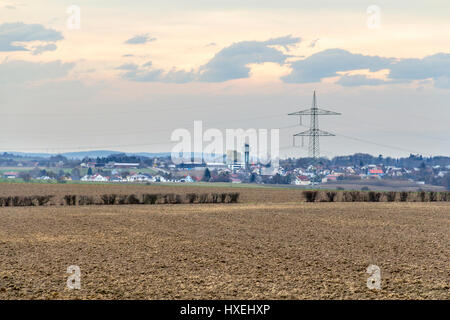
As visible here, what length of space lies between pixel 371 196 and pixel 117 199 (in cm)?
2703

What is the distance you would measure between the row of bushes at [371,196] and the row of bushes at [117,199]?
8.70m

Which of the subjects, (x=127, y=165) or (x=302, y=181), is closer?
(x=302, y=181)

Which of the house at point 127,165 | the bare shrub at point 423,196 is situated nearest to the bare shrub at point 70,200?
the bare shrub at point 423,196

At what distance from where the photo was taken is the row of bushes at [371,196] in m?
68.3

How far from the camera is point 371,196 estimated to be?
69625 millimetres

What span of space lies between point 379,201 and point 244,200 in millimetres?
14379

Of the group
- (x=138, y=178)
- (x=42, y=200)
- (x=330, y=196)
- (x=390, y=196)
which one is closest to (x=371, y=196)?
(x=390, y=196)

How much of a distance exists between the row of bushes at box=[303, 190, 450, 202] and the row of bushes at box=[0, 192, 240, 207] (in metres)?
8.70

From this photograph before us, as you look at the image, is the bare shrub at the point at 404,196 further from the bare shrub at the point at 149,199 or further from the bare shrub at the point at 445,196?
the bare shrub at the point at 149,199

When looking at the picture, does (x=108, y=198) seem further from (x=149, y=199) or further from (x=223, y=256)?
(x=223, y=256)

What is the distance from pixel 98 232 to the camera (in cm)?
3491
